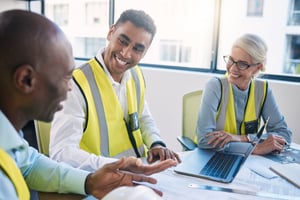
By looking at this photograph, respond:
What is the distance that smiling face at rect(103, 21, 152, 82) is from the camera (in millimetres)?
1583

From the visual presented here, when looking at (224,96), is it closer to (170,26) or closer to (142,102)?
(142,102)

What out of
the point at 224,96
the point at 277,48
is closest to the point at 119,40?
the point at 224,96

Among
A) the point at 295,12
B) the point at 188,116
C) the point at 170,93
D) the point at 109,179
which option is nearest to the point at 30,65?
the point at 109,179

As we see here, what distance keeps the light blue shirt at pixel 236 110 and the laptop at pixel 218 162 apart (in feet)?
0.55

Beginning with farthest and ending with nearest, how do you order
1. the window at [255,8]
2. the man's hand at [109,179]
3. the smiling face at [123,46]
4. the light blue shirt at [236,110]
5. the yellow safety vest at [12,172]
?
the window at [255,8]
the light blue shirt at [236,110]
the smiling face at [123,46]
the man's hand at [109,179]
the yellow safety vest at [12,172]

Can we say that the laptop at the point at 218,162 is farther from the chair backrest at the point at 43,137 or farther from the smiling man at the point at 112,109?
the chair backrest at the point at 43,137

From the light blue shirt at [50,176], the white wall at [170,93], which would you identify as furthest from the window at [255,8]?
the light blue shirt at [50,176]

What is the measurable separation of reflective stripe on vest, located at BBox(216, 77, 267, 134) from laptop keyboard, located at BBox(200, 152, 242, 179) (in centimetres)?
34

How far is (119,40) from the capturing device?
160 cm

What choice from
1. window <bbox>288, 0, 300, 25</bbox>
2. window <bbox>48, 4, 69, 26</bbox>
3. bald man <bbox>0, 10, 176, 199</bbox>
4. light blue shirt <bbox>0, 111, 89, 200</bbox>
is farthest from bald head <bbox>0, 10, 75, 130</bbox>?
window <bbox>48, 4, 69, 26</bbox>

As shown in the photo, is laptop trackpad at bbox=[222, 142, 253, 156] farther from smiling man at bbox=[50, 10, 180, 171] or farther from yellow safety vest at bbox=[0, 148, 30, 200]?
yellow safety vest at bbox=[0, 148, 30, 200]

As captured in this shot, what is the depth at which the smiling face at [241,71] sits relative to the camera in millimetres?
1836

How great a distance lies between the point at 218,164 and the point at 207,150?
22 centimetres

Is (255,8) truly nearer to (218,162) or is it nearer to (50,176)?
(218,162)
